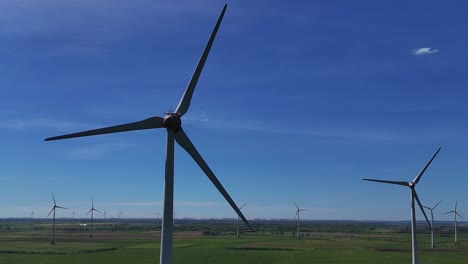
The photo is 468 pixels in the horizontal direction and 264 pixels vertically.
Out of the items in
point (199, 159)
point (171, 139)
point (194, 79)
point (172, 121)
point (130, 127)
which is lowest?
point (199, 159)

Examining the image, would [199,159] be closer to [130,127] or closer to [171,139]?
[171,139]

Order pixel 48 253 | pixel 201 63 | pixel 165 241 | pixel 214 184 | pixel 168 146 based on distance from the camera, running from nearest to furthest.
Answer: pixel 165 241 → pixel 168 146 → pixel 214 184 → pixel 201 63 → pixel 48 253

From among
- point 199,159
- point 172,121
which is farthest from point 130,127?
point 199,159

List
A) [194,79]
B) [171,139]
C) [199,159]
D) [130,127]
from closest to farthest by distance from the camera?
[171,139]
[130,127]
[199,159]
[194,79]

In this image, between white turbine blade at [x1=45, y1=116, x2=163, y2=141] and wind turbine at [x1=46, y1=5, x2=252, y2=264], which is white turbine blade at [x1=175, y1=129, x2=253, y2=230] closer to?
wind turbine at [x1=46, y1=5, x2=252, y2=264]

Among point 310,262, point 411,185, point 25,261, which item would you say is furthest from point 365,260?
point 25,261

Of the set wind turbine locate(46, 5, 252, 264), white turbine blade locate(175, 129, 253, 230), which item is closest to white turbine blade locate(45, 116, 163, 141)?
wind turbine locate(46, 5, 252, 264)

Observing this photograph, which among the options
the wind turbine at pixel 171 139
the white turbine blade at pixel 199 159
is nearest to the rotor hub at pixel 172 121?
the wind turbine at pixel 171 139

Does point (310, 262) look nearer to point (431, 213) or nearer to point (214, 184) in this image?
point (214, 184)
